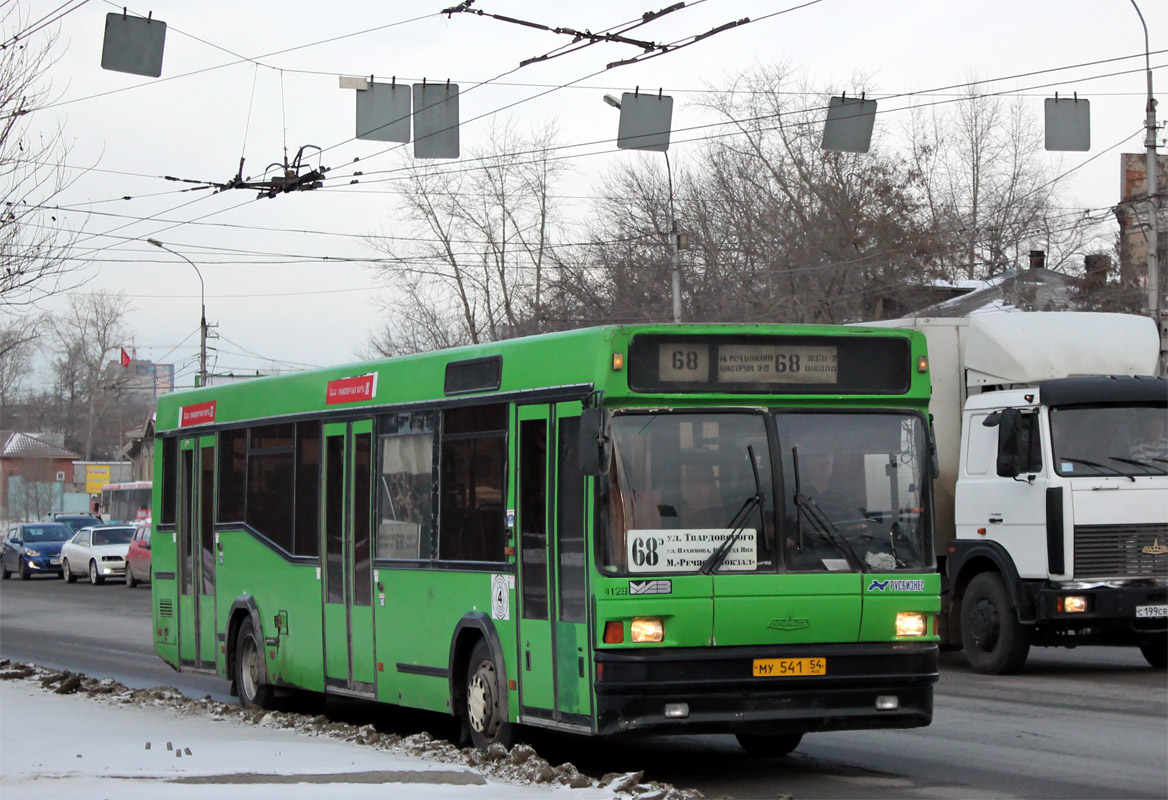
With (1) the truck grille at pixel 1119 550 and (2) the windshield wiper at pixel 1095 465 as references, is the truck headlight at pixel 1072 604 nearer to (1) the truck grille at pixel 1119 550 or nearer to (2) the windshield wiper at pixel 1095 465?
(1) the truck grille at pixel 1119 550

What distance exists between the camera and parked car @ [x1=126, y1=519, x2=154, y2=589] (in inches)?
1464

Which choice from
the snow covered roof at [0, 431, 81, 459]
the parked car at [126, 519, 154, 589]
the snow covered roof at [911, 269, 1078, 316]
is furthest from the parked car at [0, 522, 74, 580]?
the snow covered roof at [0, 431, 81, 459]

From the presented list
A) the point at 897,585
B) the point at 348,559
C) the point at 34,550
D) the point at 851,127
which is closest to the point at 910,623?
the point at 897,585

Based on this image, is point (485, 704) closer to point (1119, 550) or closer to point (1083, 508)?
point (1083, 508)

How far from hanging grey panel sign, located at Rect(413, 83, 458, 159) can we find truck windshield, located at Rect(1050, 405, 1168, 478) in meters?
7.47

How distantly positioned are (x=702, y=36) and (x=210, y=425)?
19.8ft

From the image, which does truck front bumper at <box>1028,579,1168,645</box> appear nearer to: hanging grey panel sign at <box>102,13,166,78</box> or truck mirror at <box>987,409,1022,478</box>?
Result: truck mirror at <box>987,409,1022,478</box>

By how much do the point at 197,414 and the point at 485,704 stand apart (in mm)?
6432

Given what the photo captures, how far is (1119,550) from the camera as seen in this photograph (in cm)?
1485

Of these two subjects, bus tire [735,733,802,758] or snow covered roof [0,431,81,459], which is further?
snow covered roof [0,431,81,459]

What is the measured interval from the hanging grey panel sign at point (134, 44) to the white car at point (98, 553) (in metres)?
26.6

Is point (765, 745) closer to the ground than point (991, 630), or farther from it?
closer to the ground

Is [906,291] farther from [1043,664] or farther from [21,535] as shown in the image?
[1043,664]

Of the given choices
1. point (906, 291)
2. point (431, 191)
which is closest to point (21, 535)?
point (431, 191)
